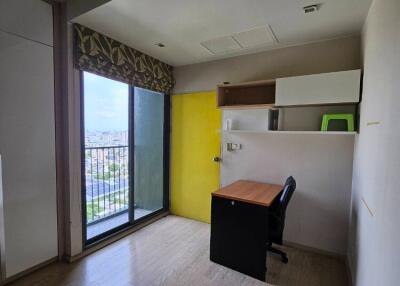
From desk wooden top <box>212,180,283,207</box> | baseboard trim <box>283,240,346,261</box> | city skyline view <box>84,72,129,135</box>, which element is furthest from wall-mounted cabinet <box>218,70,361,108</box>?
baseboard trim <box>283,240,346,261</box>

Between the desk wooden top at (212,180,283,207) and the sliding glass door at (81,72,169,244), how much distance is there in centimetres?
150

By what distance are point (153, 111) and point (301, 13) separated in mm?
2431

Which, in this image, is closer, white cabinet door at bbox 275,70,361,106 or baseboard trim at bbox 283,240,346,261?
white cabinet door at bbox 275,70,361,106

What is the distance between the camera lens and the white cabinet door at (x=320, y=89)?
2.02 m

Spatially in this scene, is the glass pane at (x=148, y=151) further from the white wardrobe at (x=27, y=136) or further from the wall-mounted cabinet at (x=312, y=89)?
the wall-mounted cabinet at (x=312, y=89)

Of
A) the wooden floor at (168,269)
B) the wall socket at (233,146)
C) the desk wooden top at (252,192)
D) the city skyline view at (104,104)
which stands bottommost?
the wooden floor at (168,269)

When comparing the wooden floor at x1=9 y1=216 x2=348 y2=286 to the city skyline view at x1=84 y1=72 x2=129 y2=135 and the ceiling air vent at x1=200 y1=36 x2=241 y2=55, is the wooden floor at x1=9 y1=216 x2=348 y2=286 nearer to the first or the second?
the city skyline view at x1=84 y1=72 x2=129 y2=135

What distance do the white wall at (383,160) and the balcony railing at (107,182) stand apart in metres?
2.78

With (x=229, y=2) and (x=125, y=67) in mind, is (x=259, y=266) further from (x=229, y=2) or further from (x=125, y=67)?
(x=125, y=67)

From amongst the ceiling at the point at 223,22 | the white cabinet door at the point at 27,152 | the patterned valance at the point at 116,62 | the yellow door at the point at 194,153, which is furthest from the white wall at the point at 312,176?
the white cabinet door at the point at 27,152

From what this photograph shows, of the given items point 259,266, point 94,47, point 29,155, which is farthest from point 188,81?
point 259,266

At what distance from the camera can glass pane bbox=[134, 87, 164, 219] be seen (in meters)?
3.22

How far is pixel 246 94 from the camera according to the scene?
2.92 meters

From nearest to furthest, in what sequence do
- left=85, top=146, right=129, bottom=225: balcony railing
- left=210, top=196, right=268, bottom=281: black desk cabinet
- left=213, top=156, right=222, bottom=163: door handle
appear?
left=210, top=196, right=268, bottom=281: black desk cabinet, left=85, top=146, right=129, bottom=225: balcony railing, left=213, top=156, right=222, bottom=163: door handle
